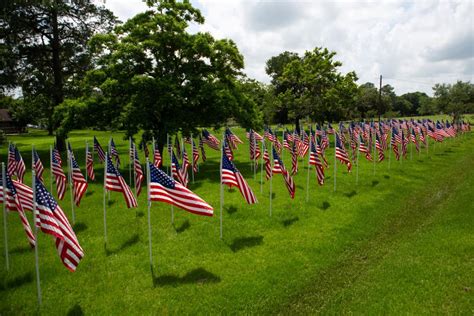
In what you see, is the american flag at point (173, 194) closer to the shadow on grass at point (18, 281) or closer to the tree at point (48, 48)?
the shadow on grass at point (18, 281)

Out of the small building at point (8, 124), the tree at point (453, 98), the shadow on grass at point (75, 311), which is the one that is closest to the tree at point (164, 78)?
the shadow on grass at point (75, 311)

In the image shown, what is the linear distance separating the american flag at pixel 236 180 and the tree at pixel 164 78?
11.0 m

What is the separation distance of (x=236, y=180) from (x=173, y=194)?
10.4ft

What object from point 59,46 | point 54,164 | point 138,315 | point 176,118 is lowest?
point 138,315

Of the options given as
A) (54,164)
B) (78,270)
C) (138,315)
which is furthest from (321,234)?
(54,164)

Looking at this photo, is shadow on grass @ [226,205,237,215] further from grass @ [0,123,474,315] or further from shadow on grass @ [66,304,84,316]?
shadow on grass @ [66,304,84,316]

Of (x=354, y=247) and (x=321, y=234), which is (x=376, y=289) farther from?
(x=321, y=234)

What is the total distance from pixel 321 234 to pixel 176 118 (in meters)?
14.7

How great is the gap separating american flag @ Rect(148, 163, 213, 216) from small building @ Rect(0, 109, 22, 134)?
8163cm

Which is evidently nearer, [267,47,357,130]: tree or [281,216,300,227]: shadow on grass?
[281,216,300,227]: shadow on grass

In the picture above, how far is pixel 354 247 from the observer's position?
43.9 ft

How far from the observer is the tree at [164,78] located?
24203 mm

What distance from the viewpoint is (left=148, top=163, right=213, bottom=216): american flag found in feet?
36.6

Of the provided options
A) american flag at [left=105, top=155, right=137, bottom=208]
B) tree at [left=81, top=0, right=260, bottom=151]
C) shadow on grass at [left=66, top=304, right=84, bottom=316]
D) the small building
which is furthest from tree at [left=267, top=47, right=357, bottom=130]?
the small building
